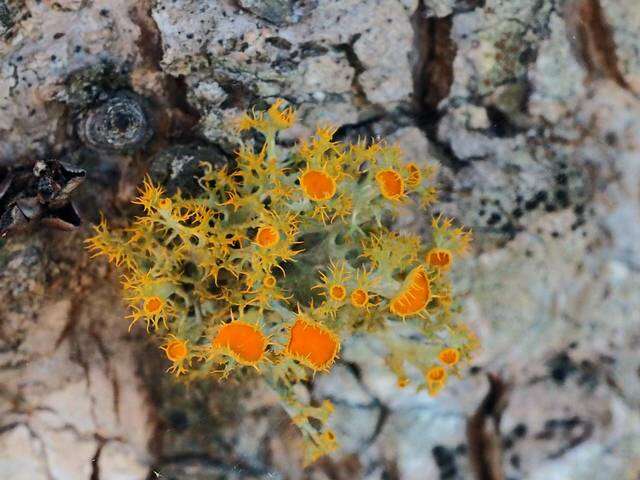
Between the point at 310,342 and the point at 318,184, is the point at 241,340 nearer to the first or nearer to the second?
the point at 310,342

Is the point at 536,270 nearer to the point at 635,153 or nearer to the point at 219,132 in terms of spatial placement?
the point at 635,153

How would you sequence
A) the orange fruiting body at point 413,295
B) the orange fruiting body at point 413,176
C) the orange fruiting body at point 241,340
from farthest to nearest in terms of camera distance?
the orange fruiting body at point 413,176 → the orange fruiting body at point 413,295 → the orange fruiting body at point 241,340

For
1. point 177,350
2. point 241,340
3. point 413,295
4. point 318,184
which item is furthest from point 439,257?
point 177,350

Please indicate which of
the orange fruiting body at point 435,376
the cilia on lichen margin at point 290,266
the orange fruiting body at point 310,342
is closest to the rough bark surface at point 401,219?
the cilia on lichen margin at point 290,266

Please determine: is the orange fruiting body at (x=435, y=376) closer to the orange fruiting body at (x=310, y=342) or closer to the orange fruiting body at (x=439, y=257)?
the orange fruiting body at (x=439, y=257)

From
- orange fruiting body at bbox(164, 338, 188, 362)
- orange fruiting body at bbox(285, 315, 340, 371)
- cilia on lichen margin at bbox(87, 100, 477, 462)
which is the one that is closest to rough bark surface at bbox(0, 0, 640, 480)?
cilia on lichen margin at bbox(87, 100, 477, 462)
